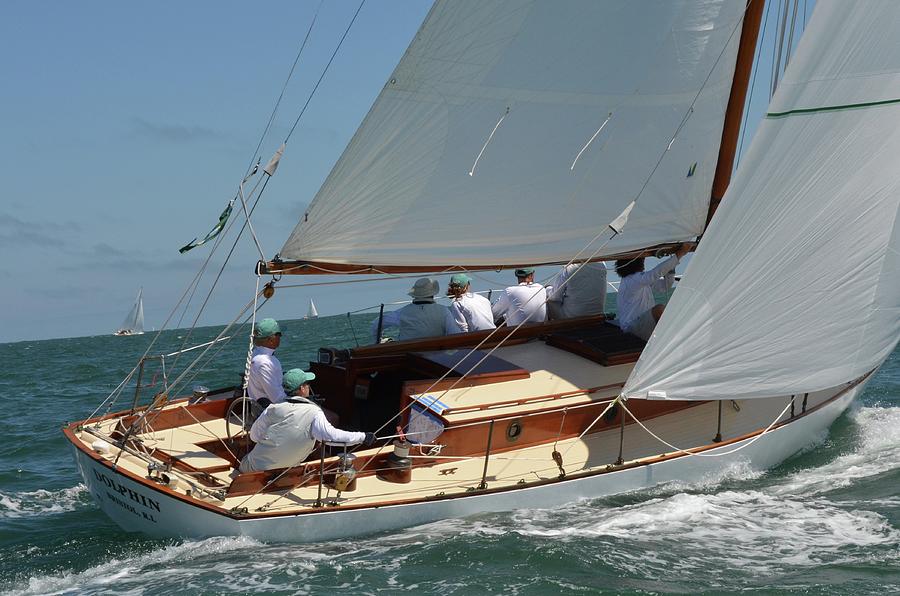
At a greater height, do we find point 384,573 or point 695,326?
point 695,326

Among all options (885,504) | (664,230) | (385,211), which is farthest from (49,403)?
(885,504)

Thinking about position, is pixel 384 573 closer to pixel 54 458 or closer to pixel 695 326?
pixel 695 326

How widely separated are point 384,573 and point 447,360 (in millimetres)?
2879

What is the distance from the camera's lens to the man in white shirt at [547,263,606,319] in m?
11.1

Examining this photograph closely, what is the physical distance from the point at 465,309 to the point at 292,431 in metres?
3.52

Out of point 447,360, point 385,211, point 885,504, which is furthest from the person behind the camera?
point 447,360

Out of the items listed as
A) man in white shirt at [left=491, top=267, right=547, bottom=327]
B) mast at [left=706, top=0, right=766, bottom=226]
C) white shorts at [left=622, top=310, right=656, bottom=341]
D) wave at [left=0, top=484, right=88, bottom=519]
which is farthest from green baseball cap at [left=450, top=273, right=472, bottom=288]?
wave at [left=0, top=484, right=88, bottom=519]

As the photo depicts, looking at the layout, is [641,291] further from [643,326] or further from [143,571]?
[143,571]

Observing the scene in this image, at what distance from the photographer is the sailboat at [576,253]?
26.4ft

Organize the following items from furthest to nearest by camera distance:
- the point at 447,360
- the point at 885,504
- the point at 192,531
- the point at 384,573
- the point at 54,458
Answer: the point at 54,458 < the point at 447,360 < the point at 885,504 < the point at 192,531 < the point at 384,573

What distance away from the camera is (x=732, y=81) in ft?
31.7

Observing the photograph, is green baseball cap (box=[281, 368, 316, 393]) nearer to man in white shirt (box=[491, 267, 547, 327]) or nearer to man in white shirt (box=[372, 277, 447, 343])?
man in white shirt (box=[372, 277, 447, 343])

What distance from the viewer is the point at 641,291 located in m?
10.0

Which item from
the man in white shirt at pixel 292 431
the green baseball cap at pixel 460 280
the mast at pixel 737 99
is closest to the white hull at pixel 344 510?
the man in white shirt at pixel 292 431
